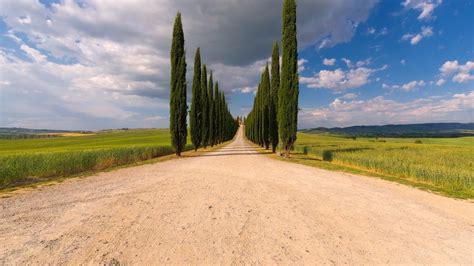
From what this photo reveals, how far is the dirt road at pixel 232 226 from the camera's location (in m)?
3.58

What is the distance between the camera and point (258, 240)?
13.3 ft

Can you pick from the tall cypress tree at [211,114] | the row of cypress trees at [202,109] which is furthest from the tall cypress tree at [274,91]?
the tall cypress tree at [211,114]

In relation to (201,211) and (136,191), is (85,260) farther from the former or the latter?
(136,191)

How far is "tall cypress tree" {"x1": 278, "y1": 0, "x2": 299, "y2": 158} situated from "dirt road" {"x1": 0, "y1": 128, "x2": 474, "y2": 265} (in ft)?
39.1

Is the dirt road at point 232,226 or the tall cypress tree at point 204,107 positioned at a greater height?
the tall cypress tree at point 204,107

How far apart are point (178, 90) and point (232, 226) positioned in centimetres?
1953

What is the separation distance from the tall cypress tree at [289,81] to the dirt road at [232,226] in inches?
469

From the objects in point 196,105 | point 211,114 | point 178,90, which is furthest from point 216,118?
point 178,90

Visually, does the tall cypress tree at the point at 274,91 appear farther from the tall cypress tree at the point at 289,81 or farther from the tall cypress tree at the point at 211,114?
the tall cypress tree at the point at 211,114

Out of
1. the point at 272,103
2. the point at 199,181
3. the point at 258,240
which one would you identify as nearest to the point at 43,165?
the point at 199,181

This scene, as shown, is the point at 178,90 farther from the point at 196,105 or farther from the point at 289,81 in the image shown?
the point at 289,81

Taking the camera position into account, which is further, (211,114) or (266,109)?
(211,114)

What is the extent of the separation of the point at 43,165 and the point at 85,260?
10767 mm

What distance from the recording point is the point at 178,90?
2248 centimetres
